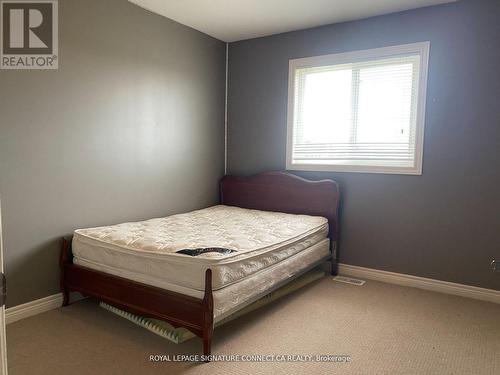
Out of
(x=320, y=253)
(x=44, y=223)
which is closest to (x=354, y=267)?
(x=320, y=253)

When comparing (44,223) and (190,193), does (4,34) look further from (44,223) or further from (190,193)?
(190,193)


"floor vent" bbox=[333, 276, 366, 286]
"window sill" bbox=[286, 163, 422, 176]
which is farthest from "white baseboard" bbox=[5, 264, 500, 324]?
"window sill" bbox=[286, 163, 422, 176]

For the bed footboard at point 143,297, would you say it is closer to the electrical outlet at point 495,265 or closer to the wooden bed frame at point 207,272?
the wooden bed frame at point 207,272

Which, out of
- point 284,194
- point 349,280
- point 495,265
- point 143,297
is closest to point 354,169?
point 284,194

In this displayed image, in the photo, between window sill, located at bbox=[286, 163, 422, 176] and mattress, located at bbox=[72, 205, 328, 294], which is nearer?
mattress, located at bbox=[72, 205, 328, 294]

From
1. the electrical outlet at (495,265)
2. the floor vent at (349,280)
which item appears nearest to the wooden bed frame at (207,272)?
the floor vent at (349,280)

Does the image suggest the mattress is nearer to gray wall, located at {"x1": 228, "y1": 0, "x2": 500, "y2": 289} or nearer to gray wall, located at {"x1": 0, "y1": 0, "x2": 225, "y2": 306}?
gray wall, located at {"x1": 0, "y1": 0, "x2": 225, "y2": 306}

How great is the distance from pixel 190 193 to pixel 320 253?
5.01ft

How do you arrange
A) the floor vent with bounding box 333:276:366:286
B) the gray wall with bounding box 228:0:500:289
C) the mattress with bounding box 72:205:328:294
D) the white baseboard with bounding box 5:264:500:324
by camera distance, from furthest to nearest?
the floor vent with bounding box 333:276:366:286, the gray wall with bounding box 228:0:500:289, the white baseboard with bounding box 5:264:500:324, the mattress with bounding box 72:205:328:294

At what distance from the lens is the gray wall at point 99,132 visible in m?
2.49

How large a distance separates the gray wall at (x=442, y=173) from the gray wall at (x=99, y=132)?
132cm

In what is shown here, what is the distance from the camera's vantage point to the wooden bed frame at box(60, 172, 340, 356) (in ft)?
6.69

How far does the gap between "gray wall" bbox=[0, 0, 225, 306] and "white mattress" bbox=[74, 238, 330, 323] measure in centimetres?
41
